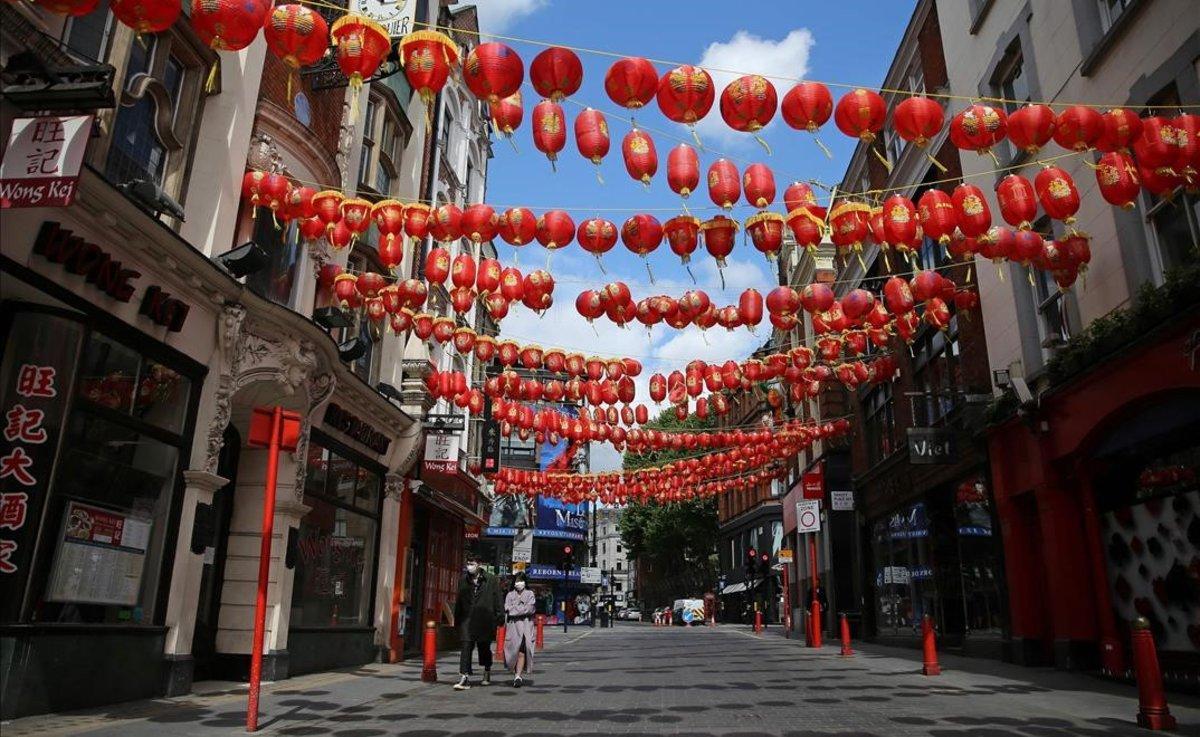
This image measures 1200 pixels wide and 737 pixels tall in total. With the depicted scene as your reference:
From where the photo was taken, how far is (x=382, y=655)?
17.1 meters

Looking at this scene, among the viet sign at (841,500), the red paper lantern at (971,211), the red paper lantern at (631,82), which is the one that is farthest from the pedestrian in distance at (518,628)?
the viet sign at (841,500)

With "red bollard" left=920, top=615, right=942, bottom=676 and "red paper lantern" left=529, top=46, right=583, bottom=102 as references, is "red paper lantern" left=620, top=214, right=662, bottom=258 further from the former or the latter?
"red bollard" left=920, top=615, right=942, bottom=676

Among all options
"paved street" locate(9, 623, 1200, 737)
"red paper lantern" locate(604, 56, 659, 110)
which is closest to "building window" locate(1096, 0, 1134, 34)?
"red paper lantern" locate(604, 56, 659, 110)

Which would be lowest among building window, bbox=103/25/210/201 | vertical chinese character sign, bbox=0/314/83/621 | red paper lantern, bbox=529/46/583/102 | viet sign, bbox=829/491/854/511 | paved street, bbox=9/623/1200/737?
paved street, bbox=9/623/1200/737

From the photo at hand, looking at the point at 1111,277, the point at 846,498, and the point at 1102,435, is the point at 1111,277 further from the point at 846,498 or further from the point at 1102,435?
the point at 846,498

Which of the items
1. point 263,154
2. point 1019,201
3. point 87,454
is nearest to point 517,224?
point 263,154

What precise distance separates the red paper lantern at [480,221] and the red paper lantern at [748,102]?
367cm

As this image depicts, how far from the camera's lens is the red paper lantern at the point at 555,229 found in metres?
10.9

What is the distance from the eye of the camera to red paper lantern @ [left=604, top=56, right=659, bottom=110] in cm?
830

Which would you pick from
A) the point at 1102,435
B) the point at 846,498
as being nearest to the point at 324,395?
the point at 1102,435

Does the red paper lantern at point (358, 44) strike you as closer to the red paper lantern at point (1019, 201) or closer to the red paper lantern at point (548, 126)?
the red paper lantern at point (548, 126)

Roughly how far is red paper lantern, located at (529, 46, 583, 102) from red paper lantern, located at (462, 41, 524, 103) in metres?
0.20

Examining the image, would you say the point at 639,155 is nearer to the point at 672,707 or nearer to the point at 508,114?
the point at 508,114

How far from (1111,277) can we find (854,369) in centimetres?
682
